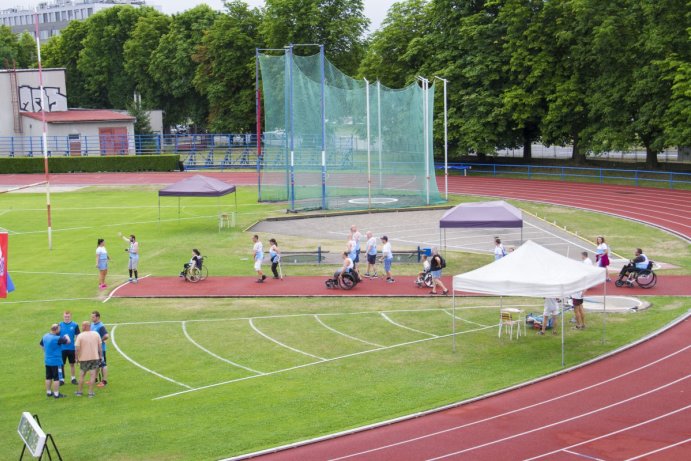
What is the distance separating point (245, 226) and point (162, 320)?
1718 cm

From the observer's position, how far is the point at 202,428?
15.6 meters

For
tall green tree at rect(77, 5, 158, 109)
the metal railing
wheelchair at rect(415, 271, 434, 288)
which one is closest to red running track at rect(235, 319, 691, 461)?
wheelchair at rect(415, 271, 434, 288)

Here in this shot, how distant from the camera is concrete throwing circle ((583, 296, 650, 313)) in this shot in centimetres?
2399

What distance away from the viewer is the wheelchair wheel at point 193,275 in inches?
1124

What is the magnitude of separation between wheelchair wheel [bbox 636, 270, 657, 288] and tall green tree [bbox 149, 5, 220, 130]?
71.3 meters

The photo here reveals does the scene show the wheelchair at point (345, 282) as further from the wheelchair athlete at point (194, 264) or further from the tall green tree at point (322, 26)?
the tall green tree at point (322, 26)

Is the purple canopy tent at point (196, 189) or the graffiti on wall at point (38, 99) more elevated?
the graffiti on wall at point (38, 99)

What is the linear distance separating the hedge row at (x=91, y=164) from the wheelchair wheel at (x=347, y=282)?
1828 inches

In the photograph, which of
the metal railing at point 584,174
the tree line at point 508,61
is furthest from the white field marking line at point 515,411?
the metal railing at point 584,174

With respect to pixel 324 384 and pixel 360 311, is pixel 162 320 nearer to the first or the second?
pixel 360 311

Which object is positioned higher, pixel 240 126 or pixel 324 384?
pixel 240 126

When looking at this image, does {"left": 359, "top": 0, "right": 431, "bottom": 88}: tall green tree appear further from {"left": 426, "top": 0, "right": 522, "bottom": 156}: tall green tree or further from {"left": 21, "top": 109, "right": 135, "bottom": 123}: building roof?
{"left": 21, "top": 109, "right": 135, "bottom": 123}: building roof

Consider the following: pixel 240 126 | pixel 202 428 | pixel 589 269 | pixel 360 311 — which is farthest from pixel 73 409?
pixel 240 126

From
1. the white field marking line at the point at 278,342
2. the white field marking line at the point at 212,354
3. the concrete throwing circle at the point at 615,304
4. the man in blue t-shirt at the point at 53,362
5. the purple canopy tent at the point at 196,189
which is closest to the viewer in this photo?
the man in blue t-shirt at the point at 53,362
